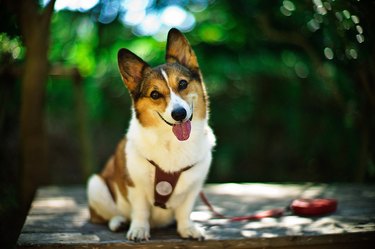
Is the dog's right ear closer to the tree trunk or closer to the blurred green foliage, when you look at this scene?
the tree trunk

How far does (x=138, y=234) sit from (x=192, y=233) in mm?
374

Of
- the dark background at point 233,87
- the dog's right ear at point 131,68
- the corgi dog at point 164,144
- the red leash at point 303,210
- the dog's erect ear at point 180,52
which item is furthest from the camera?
the dark background at point 233,87

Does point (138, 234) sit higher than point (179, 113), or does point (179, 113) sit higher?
point (179, 113)

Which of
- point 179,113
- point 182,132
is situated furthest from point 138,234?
point 179,113

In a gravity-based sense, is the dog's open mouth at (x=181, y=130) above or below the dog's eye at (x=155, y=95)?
below

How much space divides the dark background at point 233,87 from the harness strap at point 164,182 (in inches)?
61.8

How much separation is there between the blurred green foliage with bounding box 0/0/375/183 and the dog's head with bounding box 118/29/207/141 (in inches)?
59.4

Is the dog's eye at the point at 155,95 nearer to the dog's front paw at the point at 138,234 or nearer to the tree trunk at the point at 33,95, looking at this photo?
the dog's front paw at the point at 138,234

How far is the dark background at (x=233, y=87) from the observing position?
14.2ft

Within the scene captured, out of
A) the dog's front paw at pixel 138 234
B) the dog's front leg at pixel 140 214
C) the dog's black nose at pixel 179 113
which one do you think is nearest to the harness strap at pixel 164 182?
the dog's front leg at pixel 140 214

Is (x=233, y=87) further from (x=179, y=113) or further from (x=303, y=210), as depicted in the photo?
(x=179, y=113)

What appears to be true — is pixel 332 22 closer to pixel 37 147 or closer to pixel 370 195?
pixel 370 195

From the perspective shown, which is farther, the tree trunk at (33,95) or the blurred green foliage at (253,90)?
the blurred green foliage at (253,90)

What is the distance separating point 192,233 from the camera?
313 centimetres
